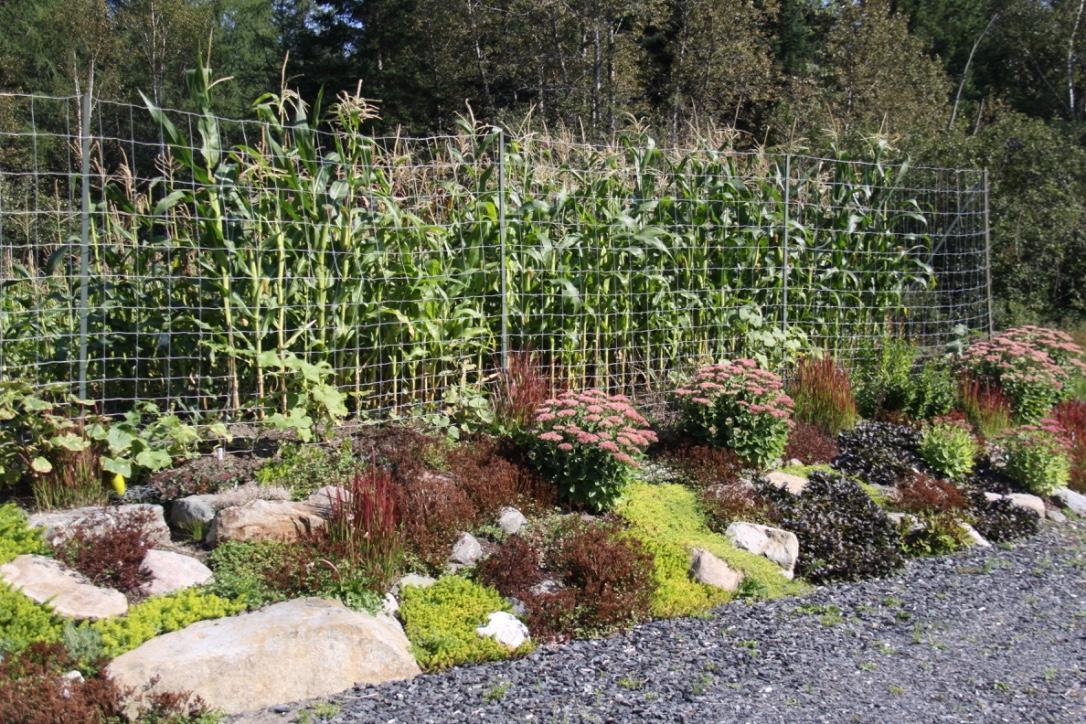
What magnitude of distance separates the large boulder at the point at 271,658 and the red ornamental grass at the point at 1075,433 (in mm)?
5873

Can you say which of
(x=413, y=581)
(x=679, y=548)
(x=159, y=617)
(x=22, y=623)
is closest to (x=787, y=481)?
(x=679, y=548)

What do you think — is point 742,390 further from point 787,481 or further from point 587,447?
point 587,447

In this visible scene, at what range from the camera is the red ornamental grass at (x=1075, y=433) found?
730 centimetres

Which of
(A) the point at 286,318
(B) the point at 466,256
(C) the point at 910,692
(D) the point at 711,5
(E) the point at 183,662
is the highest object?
(D) the point at 711,5

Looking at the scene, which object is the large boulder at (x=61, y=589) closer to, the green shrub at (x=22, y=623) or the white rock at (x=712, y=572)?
the green shrub at (x=22, y=623)

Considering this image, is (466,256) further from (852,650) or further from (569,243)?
(852,650)

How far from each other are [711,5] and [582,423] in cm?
1610

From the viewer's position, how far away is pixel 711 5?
19.1 m

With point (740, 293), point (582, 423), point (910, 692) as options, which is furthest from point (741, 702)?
point (740, 293)

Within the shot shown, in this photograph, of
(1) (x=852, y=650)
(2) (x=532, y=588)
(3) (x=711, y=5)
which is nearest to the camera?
(1) (x=852, y=650)

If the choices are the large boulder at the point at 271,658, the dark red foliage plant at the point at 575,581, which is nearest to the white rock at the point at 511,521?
the dark red foliage plant at the point at 575,581

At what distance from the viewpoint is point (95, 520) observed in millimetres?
4438

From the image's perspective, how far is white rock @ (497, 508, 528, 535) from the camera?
5.12 meters

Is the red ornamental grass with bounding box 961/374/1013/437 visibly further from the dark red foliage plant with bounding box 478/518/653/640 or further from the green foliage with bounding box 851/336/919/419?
the dark red foliage plant with bounding box 478/518/653/640
